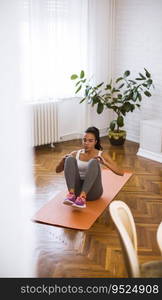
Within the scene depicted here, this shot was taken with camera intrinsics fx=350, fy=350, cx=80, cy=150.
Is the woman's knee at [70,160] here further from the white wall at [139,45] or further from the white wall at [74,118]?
the white wall at [139,45]

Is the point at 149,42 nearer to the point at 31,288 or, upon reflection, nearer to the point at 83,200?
the point at 83,200

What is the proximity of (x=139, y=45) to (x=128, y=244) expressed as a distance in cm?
417

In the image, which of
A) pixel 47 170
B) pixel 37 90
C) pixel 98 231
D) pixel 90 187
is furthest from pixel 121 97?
pixel 98 231

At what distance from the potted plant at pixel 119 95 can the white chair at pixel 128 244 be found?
3327 millimetres

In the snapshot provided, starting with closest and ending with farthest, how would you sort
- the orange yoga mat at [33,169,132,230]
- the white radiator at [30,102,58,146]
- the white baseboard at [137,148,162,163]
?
the orange yoga mat at [33,169,132,230] < the white baseboard at [137,148,162,163] < the white radiator at [30,102,58,146]

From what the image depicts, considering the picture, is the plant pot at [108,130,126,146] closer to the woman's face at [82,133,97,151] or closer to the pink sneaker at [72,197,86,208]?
the woman's face at [82,133,97,151]

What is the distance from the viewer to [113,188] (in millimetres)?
3506

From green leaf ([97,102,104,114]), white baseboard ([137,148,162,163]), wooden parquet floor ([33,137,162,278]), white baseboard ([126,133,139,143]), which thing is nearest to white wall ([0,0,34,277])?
wooden parquet floor ([33,137,162,278])

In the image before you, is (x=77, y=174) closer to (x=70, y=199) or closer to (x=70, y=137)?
(x=70, y=199)

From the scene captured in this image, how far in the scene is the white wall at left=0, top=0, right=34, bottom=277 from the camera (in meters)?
0.80

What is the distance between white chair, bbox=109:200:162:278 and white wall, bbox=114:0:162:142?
352 centimetres

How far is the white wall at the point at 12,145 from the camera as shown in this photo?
2.62 feet

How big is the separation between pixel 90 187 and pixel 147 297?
1.73 meters

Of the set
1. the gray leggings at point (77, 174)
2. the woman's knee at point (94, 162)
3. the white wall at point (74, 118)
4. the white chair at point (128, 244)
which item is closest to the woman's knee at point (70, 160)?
the gray leggings at point (77, 174)
